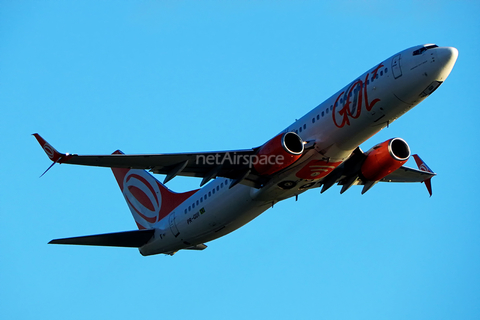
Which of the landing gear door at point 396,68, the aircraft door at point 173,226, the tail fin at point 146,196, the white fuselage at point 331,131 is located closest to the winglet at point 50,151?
the white fuselage at point 331,131

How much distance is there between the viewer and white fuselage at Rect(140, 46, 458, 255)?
28953mm

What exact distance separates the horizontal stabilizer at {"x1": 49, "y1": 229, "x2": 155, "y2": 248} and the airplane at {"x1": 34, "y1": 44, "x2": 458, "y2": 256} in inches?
2.7

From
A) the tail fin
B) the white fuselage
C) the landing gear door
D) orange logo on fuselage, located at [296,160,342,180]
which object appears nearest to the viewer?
the white fuselage

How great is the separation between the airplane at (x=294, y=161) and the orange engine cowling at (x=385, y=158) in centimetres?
6

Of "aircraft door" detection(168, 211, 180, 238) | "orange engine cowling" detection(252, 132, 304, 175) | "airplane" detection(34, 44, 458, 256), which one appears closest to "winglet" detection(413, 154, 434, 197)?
"airplane" detection(34, 44, 458, 256)

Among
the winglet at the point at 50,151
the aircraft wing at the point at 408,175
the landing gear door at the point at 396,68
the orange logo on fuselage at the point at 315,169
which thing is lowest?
the orange logo on fuselage at the point at 315,169

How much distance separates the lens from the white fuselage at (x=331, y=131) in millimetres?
28953

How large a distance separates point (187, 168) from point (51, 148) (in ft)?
25.6

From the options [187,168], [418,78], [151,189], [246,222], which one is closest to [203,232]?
[246,222]

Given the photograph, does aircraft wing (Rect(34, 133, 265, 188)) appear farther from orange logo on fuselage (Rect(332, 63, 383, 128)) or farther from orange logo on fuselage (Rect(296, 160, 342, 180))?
orange logo on fuselage (Rect(332, 63, 383, 128))

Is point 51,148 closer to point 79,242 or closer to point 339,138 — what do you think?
point 79,242

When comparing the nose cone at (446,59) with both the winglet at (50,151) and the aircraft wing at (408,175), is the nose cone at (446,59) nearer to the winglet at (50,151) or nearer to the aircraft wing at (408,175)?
the aircraft wing at (408,175)

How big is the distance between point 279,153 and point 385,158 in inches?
294

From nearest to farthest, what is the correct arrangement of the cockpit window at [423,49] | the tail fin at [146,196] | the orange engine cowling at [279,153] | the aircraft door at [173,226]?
the cockpit window at [423,49], the orange engine cowling at [279,153], the aircraft door at [173,226], the tail fin at [146,196]
